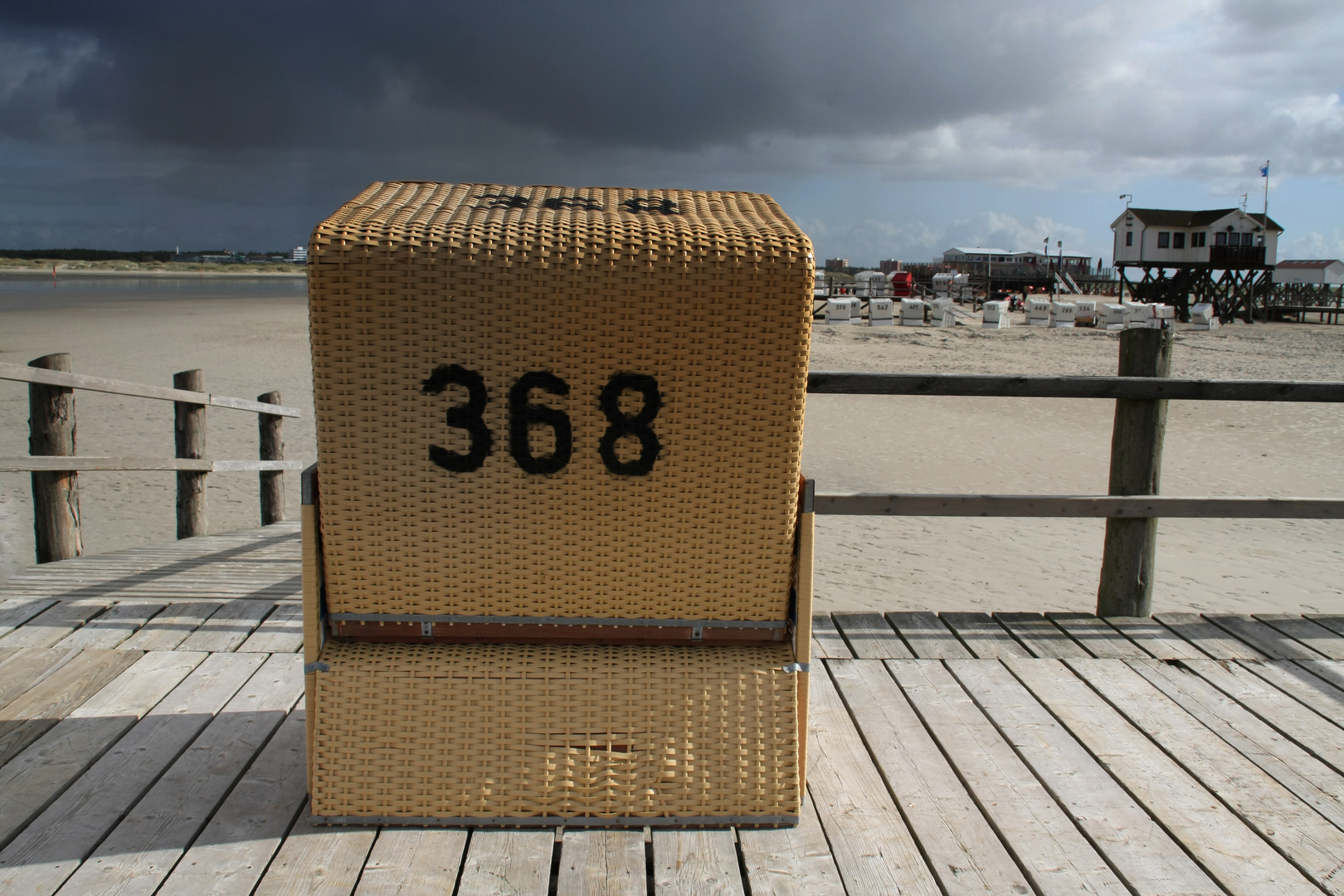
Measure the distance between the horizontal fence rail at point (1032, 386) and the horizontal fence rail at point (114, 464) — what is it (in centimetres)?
380

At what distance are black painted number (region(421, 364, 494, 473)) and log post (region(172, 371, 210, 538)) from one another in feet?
14.6

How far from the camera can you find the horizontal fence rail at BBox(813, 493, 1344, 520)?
10.9ft

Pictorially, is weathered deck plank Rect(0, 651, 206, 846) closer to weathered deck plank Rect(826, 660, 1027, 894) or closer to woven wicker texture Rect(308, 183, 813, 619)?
woven wicker texture Rect(308, 183, 813, 619)

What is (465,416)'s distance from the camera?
185cm

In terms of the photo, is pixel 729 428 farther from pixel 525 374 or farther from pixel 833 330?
pixel 833 330

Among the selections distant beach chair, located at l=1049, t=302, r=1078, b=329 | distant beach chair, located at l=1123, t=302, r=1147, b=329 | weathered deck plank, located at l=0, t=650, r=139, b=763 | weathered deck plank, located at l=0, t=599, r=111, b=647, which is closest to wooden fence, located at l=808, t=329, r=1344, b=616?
weathered deck plank, located at l=0, t=650, r=139, b=763

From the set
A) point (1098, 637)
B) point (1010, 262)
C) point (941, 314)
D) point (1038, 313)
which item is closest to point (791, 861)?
point (1098, 637)

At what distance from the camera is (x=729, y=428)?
1.87m

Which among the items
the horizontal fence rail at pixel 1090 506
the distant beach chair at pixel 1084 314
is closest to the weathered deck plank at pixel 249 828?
the horizontal fence rail at pixel 1090 506

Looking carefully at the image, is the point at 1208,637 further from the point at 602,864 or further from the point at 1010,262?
the point at 1010,262

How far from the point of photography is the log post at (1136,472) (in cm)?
354

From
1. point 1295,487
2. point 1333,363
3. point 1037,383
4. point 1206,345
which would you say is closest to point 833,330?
point 1206,345

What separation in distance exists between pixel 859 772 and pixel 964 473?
8.31m

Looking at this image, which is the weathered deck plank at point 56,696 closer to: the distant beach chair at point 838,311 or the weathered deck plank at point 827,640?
the weathered deck plank at point 827,640
